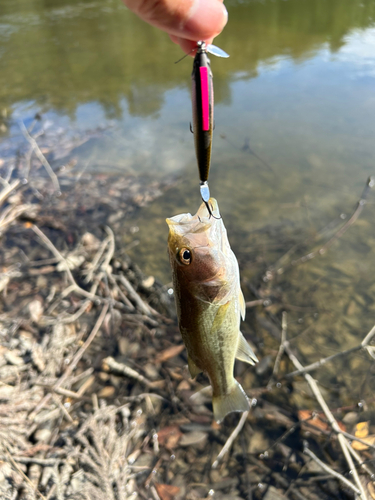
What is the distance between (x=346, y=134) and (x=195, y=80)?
7.36 metres

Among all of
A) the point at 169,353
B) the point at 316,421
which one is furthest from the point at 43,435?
the point at 316,421

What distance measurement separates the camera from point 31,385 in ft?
11.8

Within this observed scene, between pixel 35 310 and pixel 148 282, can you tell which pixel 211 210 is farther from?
pixel 35 310

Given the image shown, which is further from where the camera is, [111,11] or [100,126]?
[111,11]

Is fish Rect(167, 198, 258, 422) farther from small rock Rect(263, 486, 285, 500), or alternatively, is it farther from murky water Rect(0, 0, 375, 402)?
murky water Rect(0, 0, 375, 402)

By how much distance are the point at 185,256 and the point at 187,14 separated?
4.24 feet

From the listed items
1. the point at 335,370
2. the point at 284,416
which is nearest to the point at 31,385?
the point at 284,416

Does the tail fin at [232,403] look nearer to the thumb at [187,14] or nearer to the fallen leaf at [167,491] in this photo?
the fallen leaf at [167,491]

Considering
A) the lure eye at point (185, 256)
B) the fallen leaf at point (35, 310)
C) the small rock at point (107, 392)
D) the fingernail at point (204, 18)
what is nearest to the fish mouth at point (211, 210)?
the lure eye at point (185, 256)

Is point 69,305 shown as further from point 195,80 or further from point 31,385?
point 195,80

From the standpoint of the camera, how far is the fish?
205 centimetres

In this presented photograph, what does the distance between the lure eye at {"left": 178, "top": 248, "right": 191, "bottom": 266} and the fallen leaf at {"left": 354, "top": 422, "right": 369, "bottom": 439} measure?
2.69 meters

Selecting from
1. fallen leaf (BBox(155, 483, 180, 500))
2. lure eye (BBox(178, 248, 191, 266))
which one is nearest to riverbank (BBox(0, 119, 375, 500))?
fallen leaf (BBox(155, 483, 180, 500))

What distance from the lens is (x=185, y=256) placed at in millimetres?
2049
